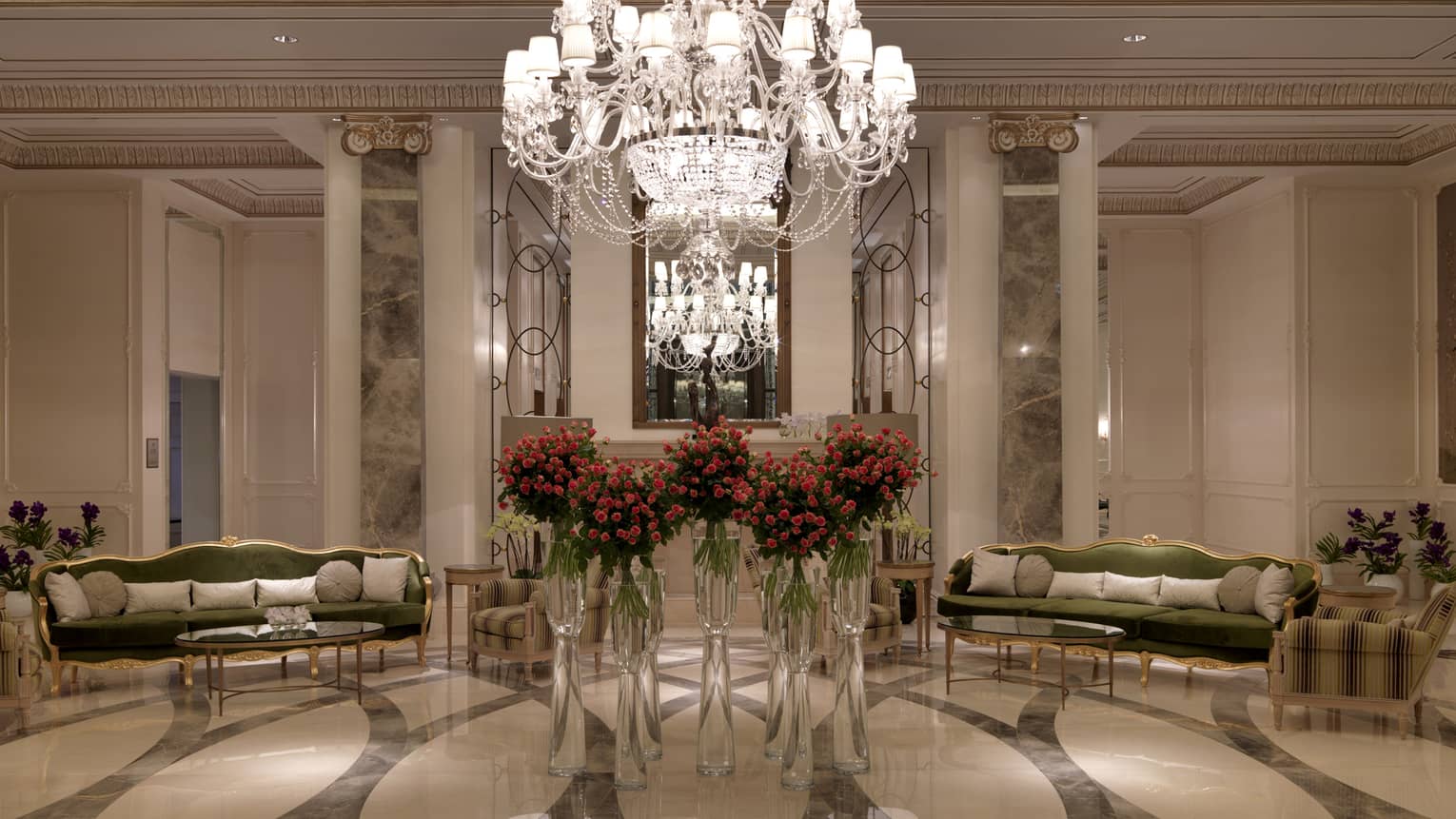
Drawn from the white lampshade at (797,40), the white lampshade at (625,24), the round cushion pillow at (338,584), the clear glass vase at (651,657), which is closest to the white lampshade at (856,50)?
the white lampshade at (797,40)

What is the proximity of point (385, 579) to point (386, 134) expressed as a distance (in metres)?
3.59

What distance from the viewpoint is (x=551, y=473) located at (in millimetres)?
4828

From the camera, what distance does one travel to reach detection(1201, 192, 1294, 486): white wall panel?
39.2 ft

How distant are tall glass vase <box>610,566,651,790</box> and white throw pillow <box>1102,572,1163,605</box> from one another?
4396 millimetres

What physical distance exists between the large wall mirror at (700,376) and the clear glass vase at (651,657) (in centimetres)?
533

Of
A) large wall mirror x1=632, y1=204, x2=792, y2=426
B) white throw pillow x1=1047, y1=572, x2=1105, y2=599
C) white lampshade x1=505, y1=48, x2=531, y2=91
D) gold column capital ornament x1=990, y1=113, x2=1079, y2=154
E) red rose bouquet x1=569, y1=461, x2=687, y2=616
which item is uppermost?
gold column capital ornament x1=990, y1=113, x2=1079, y2=154

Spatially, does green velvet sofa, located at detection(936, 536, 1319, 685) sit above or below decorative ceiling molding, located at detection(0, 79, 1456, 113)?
below

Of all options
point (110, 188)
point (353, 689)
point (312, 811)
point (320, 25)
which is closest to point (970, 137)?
point (320, 25)

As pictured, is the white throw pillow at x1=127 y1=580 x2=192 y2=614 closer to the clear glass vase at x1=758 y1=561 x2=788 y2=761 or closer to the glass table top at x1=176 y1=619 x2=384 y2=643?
the glass table top at x1=176 y1=619 x2=384 y2=643

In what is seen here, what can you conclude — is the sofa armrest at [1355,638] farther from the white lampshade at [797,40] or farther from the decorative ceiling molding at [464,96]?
Answer: the decorative ceiling molding at [464,96]

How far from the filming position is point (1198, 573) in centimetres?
796

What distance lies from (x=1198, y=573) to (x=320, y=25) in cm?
717

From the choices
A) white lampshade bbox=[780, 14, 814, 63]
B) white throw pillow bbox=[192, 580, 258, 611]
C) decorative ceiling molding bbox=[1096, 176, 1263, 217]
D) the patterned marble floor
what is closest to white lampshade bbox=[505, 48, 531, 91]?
white lampshade bbox=[780, 14, 814, 63]

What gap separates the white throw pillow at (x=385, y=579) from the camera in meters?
8.10
